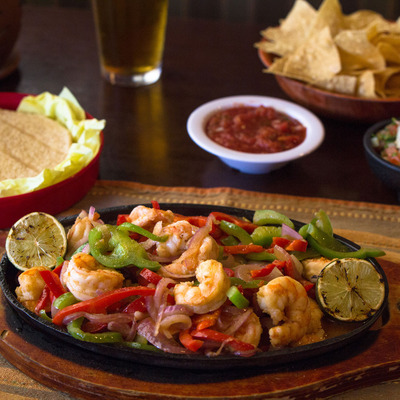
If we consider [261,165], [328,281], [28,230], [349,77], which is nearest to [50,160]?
[28,230]

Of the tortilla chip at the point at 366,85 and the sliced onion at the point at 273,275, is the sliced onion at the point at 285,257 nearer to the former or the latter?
the sliced onion at the point at 273,275

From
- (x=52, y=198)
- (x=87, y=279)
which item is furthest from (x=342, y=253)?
(x=52, y=198)

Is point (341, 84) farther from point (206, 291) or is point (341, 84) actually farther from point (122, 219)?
point (206, 291)

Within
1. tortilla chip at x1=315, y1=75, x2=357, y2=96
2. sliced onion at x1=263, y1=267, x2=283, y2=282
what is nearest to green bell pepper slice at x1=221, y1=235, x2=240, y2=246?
sliced onion at x1=263, y1=267, x2=283, y2=282

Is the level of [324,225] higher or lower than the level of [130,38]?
lower

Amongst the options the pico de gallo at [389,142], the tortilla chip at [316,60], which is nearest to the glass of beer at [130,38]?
the tortilla chip at [316,60]

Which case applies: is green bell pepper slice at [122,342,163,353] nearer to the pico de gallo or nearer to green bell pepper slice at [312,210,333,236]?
green bell pepper slice at [312,210,333,236]
